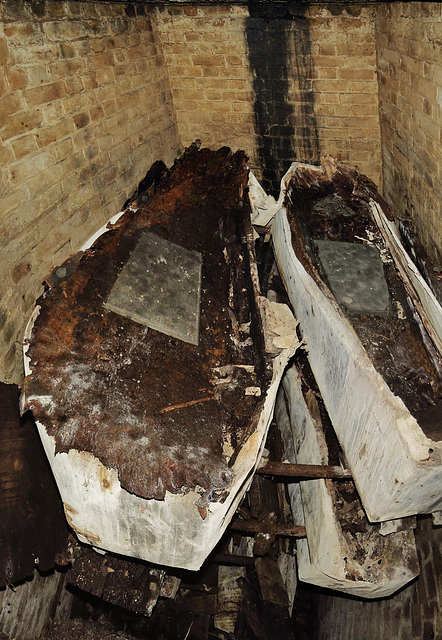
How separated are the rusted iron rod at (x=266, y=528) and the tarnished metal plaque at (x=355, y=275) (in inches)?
61.9

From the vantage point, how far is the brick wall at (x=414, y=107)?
343 cm

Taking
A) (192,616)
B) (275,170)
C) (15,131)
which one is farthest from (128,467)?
(275,170)

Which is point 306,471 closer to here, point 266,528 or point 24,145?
point 266,528

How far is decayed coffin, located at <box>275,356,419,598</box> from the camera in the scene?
8.36ft

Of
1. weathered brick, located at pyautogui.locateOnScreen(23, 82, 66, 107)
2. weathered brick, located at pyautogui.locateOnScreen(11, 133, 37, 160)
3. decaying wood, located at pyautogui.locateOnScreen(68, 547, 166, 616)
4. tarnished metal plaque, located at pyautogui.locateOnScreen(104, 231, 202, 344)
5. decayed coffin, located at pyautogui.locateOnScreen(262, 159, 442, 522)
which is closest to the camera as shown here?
decayed coffin, located at pyautogui.locateOnScreen(262, 159, 442, 522)

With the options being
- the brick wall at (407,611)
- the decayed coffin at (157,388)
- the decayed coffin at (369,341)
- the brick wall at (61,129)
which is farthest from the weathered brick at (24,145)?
the brick wall at (407,611)

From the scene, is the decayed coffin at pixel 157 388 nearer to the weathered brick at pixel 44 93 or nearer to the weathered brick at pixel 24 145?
the weathered brick at pixel 24 145

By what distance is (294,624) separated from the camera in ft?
11.4

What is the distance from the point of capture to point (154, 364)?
2.92 meters

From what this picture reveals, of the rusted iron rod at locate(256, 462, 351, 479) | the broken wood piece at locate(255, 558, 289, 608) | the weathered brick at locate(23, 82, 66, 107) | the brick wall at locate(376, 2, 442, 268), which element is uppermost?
the weathered brick at locate(23, 82, 66, 107)

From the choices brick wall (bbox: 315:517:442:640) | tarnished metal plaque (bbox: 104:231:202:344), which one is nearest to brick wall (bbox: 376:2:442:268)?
tarnished metal plaque (bbox: 104:231:202:344)

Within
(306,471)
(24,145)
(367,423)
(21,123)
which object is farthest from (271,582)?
(21,123)

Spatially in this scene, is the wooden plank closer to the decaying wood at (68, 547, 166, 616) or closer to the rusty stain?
the rusty stain

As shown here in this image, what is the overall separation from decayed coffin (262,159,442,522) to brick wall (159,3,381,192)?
135 centimetres
